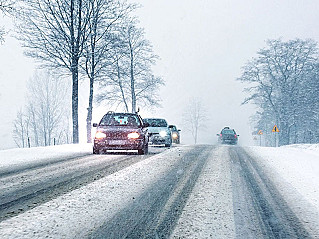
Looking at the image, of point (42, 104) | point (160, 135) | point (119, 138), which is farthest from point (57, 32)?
point (42, 104)

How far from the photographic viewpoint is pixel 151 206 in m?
4.39

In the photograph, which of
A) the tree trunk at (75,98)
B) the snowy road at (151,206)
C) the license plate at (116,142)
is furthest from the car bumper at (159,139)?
the snowy road at (151,206)

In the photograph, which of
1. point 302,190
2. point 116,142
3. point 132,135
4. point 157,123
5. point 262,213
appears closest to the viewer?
point 262,213

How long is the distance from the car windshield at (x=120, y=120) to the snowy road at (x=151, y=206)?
607 cm

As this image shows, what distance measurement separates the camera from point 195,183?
244 inches

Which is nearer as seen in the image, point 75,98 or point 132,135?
point 132,135

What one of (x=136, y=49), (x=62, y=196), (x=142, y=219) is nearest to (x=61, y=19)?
(x=136, y=49)

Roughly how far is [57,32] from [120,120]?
10.8 m

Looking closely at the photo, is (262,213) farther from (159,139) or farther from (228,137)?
(228,137)

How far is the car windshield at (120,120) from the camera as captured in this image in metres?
13.3

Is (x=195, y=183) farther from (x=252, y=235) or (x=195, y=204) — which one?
(x=252, y=235)

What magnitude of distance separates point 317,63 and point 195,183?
1286 inches

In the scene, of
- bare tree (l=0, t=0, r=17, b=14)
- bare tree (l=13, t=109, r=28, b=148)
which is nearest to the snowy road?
bare tree (l=0, t=0, r=17, b=14)

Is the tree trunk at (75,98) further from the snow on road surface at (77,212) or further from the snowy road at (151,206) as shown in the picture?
the snow on road surface at (77,212)
